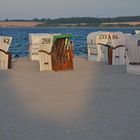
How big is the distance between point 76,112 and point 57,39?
10.0 m

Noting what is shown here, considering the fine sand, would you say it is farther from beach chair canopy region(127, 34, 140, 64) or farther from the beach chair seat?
the beach chair seat

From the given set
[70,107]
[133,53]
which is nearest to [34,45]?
[133,53]

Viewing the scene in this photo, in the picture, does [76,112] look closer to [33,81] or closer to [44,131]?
[44,131]

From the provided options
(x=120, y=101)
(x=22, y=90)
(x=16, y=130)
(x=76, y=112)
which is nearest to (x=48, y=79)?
(x=22, y=90)

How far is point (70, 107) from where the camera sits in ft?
35.4

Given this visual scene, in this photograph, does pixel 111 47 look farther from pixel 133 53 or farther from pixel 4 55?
pixel 133 53

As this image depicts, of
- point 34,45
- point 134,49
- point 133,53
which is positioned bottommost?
point 34,45

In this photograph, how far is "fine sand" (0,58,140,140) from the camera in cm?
826

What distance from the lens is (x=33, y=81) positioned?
1582 centimetres

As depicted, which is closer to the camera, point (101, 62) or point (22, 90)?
point (22, 90)

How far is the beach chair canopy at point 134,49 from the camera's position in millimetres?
18056

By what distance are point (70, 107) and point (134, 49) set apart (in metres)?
7.80

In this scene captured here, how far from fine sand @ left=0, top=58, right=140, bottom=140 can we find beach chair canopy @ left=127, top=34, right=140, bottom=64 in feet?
3.79

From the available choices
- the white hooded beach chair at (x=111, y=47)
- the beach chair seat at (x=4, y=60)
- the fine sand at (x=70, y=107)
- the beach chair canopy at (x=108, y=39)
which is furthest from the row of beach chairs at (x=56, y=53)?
the beach chair canopy at (x=108, y=39)
